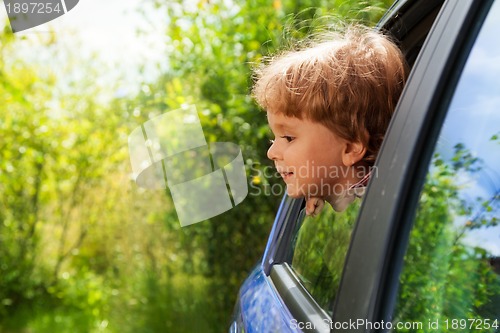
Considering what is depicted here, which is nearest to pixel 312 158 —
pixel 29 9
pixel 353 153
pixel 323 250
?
pixel 353 153

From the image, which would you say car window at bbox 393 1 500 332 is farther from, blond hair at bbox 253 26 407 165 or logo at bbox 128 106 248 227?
logo at bbox 128 106 248 227

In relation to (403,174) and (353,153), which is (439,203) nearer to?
(403,174)

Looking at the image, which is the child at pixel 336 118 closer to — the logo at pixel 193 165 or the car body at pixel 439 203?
the car body at pixel 439 203

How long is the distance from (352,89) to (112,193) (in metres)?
5.66

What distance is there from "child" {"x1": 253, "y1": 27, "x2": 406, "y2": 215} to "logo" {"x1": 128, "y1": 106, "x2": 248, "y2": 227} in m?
2.65

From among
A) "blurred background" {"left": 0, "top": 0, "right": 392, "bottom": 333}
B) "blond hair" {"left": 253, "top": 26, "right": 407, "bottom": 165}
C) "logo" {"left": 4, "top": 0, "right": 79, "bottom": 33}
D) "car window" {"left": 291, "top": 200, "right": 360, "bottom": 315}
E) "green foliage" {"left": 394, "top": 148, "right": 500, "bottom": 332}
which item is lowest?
"blurred background" {"left": 0, "top": 0, "right": 392, "bottom": 333}

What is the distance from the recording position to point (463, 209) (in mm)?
1141

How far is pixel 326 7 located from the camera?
394cm

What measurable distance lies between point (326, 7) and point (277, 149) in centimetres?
230

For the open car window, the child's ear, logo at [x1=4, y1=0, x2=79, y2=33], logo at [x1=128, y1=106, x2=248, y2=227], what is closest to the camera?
the open car window

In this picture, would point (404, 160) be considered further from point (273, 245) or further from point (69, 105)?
point (69, 105)

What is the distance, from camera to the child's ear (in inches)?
68.6

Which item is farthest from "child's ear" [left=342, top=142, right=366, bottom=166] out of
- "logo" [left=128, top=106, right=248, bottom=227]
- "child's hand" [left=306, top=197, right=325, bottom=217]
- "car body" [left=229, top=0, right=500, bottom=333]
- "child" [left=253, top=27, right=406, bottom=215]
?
"logo" [left=128, top=106, right=248, bottom=227]

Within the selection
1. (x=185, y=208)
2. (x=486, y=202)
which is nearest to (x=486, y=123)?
(x=486, y=202)
